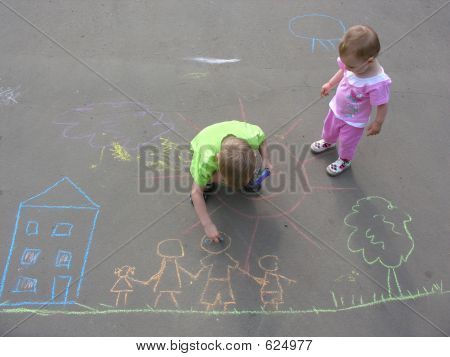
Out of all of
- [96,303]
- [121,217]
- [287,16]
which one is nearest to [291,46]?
[287,16]

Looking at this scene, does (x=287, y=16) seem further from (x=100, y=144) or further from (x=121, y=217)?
(x=121, y=217)

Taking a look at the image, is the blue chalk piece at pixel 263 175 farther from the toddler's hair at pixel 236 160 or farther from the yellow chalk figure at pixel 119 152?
the yellow chalk figure at pixel 119 152

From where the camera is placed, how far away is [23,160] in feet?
8.60

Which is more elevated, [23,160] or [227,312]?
[23,160]

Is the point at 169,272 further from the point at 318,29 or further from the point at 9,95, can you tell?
the point at 318,29

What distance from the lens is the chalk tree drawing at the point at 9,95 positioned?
2908 mm

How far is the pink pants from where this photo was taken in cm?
237

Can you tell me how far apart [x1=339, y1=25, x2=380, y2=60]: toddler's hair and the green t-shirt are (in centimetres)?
70

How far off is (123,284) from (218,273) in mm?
590

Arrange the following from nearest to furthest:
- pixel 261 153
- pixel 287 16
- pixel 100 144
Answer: pixel 261 153 → pixel 100 144 → pixel 287 16

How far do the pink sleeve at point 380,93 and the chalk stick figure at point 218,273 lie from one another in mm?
1238

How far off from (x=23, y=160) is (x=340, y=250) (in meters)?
2.33

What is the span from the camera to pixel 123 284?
221cm

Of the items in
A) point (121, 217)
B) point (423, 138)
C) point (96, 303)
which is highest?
point (423, 138)
